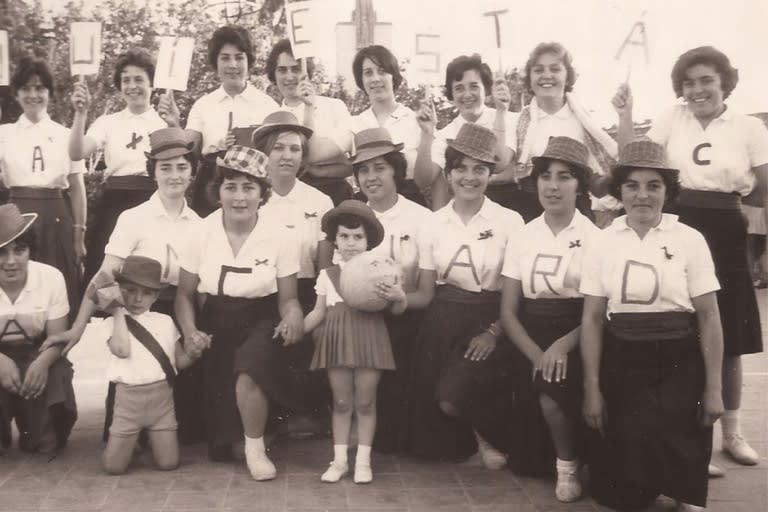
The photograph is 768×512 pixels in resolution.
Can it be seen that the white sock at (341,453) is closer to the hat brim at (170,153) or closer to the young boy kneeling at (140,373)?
the young boy kneeling at (140,373)

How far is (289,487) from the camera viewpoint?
4848mm

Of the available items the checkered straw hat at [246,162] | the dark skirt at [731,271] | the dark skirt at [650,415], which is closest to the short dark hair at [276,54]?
the checkered straw hat at [246,162]

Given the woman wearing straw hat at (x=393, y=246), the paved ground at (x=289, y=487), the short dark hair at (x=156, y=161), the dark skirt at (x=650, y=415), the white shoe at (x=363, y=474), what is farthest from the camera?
the short dark hair at (x=156, y=161)

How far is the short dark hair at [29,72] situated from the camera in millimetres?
6375

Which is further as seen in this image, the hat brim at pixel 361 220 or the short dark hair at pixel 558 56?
the short dark hair at pixel 558 56

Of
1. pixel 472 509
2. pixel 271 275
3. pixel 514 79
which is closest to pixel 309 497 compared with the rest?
pixel 472 509

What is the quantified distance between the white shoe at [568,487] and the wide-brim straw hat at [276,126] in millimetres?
2494

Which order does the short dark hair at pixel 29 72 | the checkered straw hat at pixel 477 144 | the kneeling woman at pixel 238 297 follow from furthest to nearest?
the short dark hair at pixel 29 72 < the checkered straw hat at pixel 477 144 < the kneeling woman at pixel 238 297

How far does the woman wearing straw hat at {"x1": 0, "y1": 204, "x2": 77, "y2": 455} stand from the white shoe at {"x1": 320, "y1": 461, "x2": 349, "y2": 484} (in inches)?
61.9

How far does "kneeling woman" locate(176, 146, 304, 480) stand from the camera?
5.14 m

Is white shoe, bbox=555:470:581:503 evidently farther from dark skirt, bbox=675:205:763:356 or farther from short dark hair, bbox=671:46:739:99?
short dark hair, bbox=671:46:739:99

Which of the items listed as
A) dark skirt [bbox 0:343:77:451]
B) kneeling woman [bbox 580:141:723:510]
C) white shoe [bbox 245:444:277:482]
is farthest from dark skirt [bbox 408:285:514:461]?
dark skirt [bbox 0:343:77:451]

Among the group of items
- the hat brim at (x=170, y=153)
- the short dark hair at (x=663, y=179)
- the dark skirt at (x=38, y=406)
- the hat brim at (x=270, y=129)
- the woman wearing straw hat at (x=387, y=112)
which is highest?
the woman wearing straw hat at (x=387, y=112)

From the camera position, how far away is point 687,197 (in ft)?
17.0
